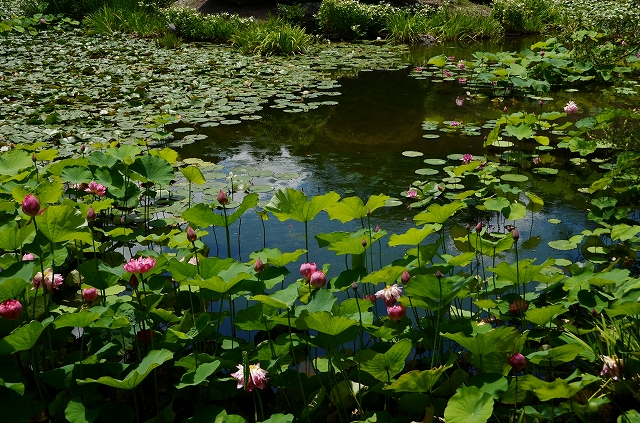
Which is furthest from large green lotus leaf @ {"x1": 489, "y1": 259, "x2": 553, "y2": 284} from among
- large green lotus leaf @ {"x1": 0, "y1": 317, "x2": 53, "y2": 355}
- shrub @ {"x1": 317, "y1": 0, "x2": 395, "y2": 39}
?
shrub @ {"x1": 317, "y1": 0, "x2": 395, "y2": 39}

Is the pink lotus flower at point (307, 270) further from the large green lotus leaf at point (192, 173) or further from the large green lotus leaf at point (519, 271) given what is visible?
the large green lotus leaf at point (192, 173)

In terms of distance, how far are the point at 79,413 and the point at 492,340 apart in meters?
1.07

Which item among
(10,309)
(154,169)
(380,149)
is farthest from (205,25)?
(10,309)

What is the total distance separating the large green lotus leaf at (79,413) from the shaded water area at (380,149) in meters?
1.39

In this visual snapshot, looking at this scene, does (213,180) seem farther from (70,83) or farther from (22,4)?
(22,4)

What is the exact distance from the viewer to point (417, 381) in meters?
1.54

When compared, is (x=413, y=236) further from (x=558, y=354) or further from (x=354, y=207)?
(x=558, y=354)

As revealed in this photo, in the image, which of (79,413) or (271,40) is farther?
(271,40)

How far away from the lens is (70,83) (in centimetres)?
645

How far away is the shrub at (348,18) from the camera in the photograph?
10.4m

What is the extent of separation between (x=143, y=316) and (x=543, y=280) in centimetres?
121

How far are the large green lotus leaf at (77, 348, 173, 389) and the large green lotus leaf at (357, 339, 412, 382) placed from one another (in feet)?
1.65

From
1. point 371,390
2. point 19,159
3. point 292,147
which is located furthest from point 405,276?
point 292,147

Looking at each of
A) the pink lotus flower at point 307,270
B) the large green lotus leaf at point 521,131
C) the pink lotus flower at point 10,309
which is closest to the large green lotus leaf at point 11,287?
the pink lotus flower at point 10,309
